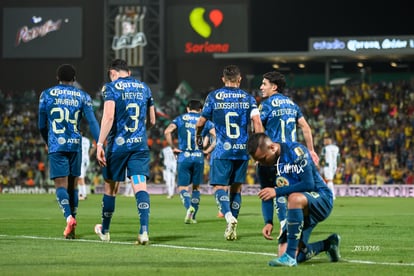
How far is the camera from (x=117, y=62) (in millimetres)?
14734

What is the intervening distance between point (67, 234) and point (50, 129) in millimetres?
1685

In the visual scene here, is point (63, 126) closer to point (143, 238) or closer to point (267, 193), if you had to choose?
point (143, 238)

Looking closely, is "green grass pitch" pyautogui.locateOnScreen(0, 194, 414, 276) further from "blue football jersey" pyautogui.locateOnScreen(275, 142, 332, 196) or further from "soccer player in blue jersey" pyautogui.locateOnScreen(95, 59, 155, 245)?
"soccer player in blue jersey" pyautogui.locateOnScreen(95, 59, 155, 245)

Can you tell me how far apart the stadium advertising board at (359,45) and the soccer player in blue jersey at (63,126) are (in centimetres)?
3529

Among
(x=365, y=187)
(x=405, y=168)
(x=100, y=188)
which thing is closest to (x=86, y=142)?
(x=100, y=188)

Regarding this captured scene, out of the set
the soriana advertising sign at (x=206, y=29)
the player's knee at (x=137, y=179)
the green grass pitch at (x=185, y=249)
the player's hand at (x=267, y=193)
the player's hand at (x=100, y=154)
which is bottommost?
the green grass pitch at (x=185, y=249)

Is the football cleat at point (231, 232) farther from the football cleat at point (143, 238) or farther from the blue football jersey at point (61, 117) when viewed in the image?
the blue football jersey at point (61, 117)

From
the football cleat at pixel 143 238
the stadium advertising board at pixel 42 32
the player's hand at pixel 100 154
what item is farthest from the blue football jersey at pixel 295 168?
the stadium advertising board at pixel 42 32

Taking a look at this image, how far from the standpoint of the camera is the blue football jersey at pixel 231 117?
16.2m

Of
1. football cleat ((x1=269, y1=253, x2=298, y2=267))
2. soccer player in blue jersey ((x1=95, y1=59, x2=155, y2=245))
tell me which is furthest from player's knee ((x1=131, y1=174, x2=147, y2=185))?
football cleat ((x1=269, y1=253, x2=298, y2=267))

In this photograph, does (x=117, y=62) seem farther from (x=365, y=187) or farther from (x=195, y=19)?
(x=195, y=19)

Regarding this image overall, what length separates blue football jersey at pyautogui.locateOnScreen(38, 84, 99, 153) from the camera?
15.7 meters

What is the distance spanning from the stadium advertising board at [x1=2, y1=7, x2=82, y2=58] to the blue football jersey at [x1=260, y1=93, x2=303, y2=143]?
1552 inches

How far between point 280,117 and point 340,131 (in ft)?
109
